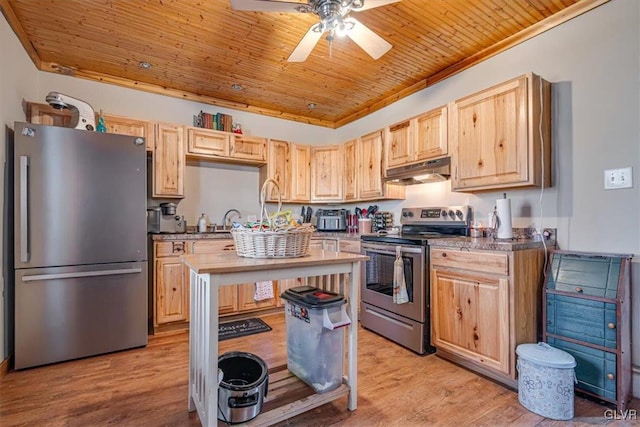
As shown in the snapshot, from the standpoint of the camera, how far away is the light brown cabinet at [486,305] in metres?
1.96

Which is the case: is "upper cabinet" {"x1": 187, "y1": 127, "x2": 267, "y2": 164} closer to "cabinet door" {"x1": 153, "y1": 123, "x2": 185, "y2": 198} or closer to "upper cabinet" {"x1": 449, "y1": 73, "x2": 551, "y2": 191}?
"cabinet door" {"x1": 153, "y1": 123, "x2": 185, "y2": 198}

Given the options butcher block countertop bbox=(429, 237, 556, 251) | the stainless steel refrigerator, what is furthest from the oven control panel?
the stainless steel refrigerator

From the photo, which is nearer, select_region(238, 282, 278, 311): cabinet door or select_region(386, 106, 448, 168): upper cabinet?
select_region(386, 106, 448, 168): upper cabinet

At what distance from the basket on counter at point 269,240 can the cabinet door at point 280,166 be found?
2.26 metres

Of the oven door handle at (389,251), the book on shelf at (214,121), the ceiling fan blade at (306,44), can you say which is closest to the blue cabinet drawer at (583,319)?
the oven door handle at (389,251)

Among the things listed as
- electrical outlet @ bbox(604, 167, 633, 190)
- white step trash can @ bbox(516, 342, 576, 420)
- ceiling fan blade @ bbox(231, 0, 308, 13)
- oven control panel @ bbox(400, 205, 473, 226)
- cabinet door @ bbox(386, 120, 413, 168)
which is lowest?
white step trash can @ bbox(516, 342, 576, 420)

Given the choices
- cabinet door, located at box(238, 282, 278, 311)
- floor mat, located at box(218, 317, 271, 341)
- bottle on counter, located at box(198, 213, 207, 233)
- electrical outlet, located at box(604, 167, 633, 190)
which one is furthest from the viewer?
bottle on counter, located at box(198, 213, 207, 233)

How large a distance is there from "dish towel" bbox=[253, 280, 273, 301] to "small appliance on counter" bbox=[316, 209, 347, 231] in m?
0.99

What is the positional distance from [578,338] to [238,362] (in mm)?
2003

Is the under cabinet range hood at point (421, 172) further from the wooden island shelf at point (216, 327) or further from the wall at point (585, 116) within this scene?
the wooden island shelf at point (216, 327)

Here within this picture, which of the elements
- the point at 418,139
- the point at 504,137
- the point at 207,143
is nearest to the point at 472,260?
the point at 504,137

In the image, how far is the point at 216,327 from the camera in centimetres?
137

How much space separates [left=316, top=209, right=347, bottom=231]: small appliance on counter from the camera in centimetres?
395

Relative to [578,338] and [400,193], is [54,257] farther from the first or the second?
[578,338]
